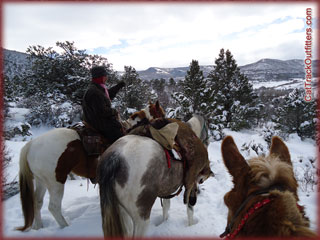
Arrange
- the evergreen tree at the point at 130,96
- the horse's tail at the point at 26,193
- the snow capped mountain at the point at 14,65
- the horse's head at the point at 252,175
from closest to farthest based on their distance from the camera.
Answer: the horse's head at the point at 252,175, the horse's tail at the point at 26,193, the evergreen tree at the point at 130,96, the snow capped mountain at the point at 14,65

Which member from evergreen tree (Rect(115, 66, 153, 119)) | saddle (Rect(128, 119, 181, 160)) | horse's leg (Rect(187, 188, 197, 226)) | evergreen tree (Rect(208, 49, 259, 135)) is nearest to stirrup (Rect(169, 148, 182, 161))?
saddle (Rect(128, 119, 181, 160))

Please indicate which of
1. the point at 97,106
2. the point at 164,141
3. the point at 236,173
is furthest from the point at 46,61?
the point at 236,173

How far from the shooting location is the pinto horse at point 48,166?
2.88 m

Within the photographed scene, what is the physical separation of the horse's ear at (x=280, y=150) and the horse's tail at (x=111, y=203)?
1462 mm

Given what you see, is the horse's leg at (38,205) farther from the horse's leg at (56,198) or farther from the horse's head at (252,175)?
the horse's head at (252,175)

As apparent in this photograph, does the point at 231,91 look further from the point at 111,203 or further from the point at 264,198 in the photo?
the point at 264,198

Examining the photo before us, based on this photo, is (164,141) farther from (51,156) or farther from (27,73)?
(27,73)

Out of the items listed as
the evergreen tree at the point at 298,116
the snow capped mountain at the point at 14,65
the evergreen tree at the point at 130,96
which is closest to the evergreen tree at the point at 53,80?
the snow capped mountain at the point at 14,65

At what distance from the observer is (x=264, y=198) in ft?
3.42

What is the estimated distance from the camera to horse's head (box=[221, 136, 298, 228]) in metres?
1.13

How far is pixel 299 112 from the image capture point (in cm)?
1452

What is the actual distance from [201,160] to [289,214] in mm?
2205

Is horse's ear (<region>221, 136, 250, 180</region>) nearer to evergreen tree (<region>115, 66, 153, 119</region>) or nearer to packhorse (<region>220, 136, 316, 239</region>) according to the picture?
packhorse (<region>220, 136, 316, 239</region>)

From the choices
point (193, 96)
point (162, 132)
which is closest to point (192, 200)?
point (162, 132)
